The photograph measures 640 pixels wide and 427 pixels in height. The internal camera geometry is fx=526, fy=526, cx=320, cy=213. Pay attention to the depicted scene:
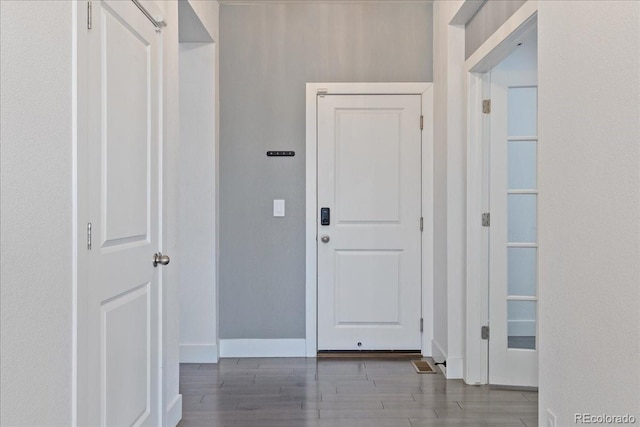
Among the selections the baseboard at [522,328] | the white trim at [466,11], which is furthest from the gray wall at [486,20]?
the baseboard at [522,328]

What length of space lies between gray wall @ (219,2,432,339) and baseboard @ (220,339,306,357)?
0.17 ft

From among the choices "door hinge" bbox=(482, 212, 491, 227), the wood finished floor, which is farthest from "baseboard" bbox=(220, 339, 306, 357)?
"door hinge" bbox=(482, 212, 491, 227)

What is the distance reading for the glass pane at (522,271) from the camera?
128 inches

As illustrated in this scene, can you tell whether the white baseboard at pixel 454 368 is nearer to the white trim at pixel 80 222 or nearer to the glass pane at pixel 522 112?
the glass pane at pixel 522 112

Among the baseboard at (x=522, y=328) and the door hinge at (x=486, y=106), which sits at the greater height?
the door hinge at (x=486, y=106)

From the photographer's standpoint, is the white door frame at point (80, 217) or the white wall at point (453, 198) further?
the white wall at point (453, 198)

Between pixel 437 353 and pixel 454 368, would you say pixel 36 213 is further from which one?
pixel 437 353

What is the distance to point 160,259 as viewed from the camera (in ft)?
7.82

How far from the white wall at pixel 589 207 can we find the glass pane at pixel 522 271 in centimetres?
119

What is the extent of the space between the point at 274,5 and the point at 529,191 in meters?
2.29

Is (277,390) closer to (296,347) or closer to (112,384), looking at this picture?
(296,347)

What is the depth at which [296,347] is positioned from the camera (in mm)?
3982

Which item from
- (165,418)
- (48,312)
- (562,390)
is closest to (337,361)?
(165,418)

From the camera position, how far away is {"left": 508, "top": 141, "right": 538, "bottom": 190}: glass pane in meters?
3.28
